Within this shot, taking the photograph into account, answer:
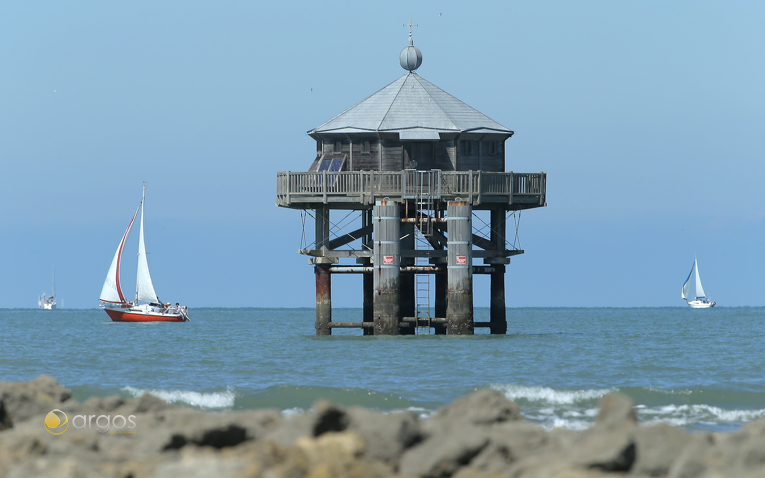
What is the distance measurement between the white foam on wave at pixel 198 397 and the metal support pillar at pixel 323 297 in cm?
1519

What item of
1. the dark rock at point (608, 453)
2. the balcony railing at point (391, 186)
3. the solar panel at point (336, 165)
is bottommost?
the dark rock at point (608, 453)

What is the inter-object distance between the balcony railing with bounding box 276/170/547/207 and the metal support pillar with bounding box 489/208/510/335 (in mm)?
1578

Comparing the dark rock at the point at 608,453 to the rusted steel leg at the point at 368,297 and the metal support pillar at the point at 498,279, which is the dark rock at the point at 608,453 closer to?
the metal support pillar at the point at 498,279

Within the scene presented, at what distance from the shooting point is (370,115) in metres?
40.2

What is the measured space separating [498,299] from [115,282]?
163 ft

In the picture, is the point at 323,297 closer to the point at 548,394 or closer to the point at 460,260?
the point at 460,260

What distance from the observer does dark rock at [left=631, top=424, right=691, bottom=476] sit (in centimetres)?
1110

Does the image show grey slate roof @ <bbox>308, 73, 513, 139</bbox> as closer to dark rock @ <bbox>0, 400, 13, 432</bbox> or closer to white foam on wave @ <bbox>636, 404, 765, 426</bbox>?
white foam on wave @ <bbox>636, 404, 765, 426</bbox>

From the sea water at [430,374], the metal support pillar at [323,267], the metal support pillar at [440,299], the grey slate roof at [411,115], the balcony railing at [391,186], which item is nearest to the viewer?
the sea water at [430,374]

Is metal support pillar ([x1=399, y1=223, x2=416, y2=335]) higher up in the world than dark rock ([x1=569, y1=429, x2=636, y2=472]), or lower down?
higher up

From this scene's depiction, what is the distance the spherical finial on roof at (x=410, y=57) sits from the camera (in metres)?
42.9

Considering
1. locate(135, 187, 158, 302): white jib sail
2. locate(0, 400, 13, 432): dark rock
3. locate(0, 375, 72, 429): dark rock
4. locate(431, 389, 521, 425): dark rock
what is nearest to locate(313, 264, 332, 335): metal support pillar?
locate(0, 375, 72, 429): dark rock

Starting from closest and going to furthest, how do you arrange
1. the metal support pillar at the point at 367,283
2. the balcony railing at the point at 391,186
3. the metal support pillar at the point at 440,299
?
the balcony railing at the point at 391,186, the metal support pillar at the point at 367,283, the metal support pillar at the point at 440,299
